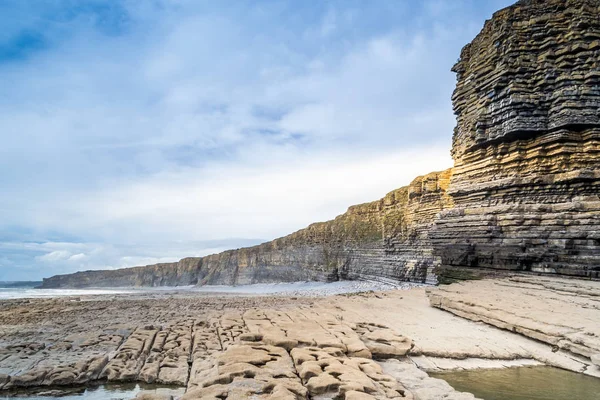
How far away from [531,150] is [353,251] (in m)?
24.8

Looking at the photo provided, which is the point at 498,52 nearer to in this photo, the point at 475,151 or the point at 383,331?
→ the point at 475,151

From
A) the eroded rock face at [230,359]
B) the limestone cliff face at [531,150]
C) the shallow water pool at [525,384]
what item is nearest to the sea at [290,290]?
the limestone cliff face at [531,150]

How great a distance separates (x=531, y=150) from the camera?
14922mm

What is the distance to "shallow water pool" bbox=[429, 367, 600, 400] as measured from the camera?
5527 mm

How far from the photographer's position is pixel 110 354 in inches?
297

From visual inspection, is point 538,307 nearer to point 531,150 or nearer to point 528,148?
point 531,150

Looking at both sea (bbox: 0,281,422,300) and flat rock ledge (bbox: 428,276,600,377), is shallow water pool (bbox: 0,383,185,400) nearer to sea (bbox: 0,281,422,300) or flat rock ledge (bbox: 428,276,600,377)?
flat rock ledge (bbox: 428,276,600,377)

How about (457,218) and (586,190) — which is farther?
(457,218)

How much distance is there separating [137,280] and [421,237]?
251 ft

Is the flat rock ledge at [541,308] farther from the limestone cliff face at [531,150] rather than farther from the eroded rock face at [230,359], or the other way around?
the eroded rock face at [230,359]

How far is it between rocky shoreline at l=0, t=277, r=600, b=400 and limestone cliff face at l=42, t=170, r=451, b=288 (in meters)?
15.1

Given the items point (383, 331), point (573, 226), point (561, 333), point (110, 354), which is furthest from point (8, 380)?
point (573, 226)

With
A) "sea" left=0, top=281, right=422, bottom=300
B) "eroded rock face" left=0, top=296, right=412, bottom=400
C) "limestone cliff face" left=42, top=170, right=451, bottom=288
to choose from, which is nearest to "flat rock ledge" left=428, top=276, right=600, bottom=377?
"eroded rock face" left=0, top=296, right=412, bottom=400

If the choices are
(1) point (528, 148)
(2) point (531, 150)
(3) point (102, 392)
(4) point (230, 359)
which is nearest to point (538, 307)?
(2) point (531, 150)
